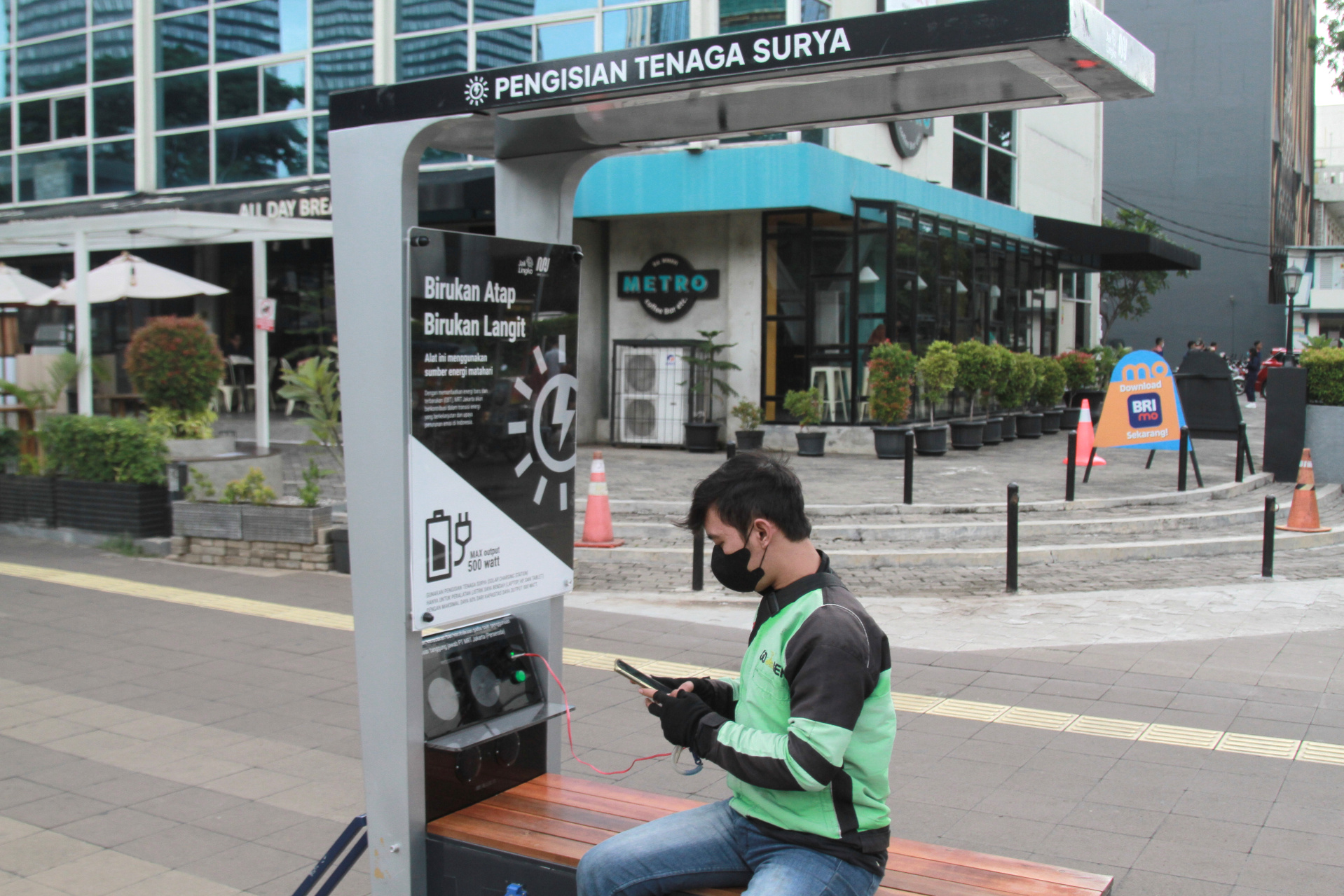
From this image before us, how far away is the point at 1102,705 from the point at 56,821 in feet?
17.1

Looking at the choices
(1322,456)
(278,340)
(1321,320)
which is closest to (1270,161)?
(1321,320)

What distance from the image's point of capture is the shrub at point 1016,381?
1969 cm

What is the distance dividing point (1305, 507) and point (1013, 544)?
5093mm

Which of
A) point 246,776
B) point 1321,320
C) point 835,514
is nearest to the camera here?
point 246,776

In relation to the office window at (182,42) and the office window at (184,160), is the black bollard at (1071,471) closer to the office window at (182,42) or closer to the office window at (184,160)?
the office window at (184,160)

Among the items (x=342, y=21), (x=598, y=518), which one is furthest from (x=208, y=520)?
(x=342, y=21)

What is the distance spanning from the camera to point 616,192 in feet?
60.4

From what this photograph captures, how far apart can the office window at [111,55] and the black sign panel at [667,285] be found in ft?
38.3

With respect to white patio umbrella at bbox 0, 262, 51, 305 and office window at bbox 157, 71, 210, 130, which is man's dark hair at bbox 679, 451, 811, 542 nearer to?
white patio umbrella at bbox 0, 262, 51, 305

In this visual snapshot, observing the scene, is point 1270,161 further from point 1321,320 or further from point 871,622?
point 871,622

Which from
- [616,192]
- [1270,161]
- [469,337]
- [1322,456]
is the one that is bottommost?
[1322,456]

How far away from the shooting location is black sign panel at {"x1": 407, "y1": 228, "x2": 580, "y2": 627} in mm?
3287

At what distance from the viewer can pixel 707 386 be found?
19.1 meters

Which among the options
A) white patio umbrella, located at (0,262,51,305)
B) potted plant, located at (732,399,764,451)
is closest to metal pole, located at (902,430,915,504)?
potted plant, located at (732,399,764,451)
